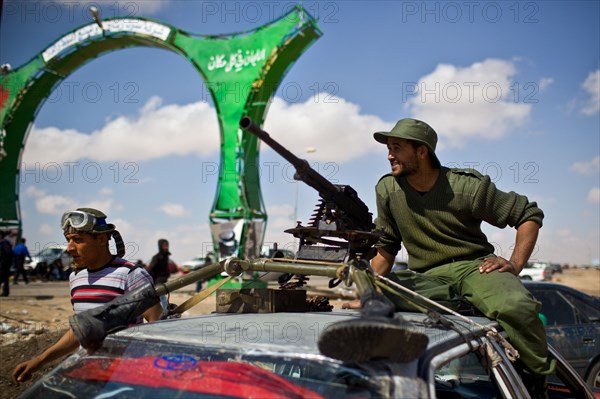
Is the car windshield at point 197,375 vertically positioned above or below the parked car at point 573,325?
above

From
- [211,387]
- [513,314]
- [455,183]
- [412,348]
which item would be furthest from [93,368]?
[455,183]

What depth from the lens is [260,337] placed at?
210 centimetres

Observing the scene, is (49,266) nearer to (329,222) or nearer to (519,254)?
(329,222)

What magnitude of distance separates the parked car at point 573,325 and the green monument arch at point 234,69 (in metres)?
12.2

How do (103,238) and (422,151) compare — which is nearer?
(422,151)

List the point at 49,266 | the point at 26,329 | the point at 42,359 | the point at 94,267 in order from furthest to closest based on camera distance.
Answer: the point at 49,266, the point at 26,329, the point at 94,267, the point at 42,359

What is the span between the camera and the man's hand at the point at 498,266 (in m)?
2.92

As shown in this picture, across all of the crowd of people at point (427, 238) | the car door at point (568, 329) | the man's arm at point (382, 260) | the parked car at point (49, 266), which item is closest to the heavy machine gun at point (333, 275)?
the crowd of people at point (427, 238)

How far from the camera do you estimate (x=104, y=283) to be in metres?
3.37

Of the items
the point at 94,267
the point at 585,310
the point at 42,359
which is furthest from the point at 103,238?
the point at 585,310

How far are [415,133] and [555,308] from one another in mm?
4734

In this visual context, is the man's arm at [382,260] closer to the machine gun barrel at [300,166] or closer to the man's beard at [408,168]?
the man's beard at [408,168]

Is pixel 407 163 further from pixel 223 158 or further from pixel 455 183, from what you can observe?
pixel 223 158

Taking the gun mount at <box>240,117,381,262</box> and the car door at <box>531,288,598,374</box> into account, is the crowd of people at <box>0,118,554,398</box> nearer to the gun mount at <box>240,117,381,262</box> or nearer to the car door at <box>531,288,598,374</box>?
the gun mount at <box>240,117,381,262</box>
